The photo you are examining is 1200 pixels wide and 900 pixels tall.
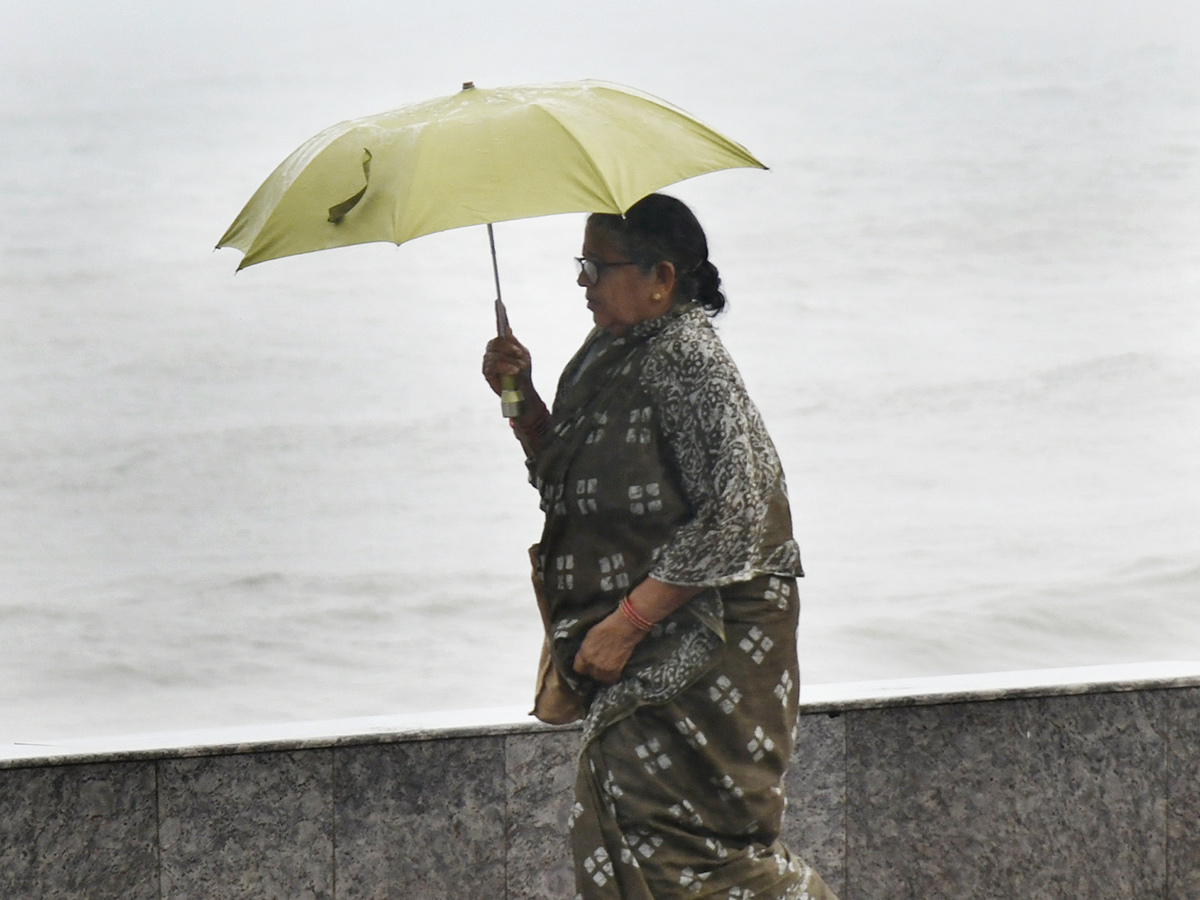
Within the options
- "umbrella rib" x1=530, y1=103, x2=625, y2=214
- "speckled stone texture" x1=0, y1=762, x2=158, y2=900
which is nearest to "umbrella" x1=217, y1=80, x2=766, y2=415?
"umbrella rib" x1=530, y1=103, x2=625, y2=214

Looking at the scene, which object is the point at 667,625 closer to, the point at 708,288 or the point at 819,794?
the point at 708,288

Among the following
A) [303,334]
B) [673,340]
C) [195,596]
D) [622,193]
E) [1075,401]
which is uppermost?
[622,193]

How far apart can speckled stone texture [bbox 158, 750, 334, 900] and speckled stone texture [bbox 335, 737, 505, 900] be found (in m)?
0.05

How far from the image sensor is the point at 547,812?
342cm

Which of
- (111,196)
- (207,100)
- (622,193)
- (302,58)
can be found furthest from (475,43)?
(622,193)

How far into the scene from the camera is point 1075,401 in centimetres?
640

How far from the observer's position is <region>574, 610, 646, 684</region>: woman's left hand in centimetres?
249

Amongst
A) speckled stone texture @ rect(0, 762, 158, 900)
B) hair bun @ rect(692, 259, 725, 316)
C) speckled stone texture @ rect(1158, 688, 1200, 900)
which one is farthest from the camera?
speckled stone texture @ rect(1158, 688, 1200, 900)

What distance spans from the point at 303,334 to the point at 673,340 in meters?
3.64

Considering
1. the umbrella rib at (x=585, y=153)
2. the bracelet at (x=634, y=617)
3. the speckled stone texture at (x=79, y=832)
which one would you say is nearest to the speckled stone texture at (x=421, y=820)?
the speckled stone texture at (x=79, y=832)

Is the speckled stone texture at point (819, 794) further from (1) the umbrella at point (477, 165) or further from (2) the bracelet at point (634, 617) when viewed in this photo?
(1) the umbrella at point (477, 165)

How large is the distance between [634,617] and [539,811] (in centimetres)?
110

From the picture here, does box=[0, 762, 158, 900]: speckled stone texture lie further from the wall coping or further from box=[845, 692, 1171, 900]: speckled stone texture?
box=[845, 692, 1171, 900]: speckled stone texture

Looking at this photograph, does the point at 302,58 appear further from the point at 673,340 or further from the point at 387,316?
the point at 673,340
